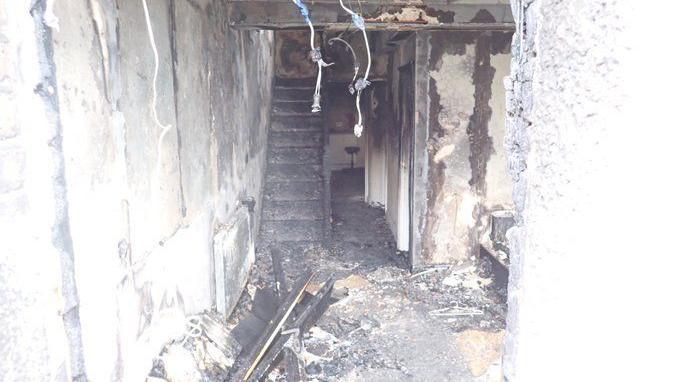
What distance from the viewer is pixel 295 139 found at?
7.31 meters

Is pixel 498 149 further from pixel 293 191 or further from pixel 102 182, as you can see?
pixel 102 182

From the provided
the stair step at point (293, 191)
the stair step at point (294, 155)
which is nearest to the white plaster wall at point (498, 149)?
the stair step at point (293, 191)

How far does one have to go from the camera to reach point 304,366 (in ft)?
11.1

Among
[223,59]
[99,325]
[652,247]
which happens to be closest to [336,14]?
[223,59]

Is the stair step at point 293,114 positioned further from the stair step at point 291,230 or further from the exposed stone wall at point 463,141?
the exposed stone wall at point 463,141

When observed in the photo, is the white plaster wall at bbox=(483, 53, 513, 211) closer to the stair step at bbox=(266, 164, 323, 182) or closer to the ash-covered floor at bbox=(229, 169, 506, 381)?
the ash-covered floor at bbox=(229, 169, 506, 381)

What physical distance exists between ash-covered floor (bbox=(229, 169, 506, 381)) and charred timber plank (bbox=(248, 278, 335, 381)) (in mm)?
102

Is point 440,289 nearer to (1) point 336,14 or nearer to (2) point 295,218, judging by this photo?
(2) point 295,218

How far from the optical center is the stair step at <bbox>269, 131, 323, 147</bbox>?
23.7ft

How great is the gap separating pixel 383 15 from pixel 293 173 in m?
3.38

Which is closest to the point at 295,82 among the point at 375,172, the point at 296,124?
the point at 296,124

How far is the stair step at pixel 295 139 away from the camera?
23.7 ft

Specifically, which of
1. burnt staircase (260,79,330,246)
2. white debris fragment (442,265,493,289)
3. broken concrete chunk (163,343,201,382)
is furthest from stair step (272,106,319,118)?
broken concrete chunk (163,343,201,382)

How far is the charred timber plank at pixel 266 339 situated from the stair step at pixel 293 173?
2634 millimetres
